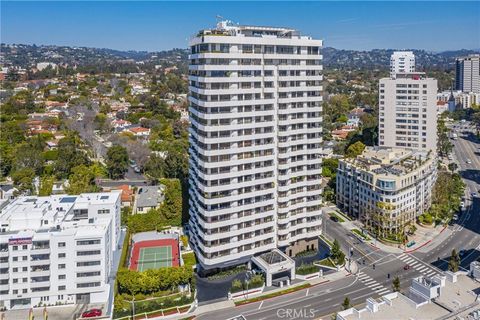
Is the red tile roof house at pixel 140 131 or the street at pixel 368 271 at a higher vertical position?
the red tile roof house at pixel 140 131

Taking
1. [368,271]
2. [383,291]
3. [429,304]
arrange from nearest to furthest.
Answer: [429,304] → [383,291] → [368,271]

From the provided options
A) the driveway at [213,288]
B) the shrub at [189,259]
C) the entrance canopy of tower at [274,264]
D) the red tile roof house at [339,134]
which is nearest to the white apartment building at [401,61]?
the red tile roof house at [339,134]

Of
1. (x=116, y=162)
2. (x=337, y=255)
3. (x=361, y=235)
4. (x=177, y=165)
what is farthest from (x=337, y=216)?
(x=116, y=162)

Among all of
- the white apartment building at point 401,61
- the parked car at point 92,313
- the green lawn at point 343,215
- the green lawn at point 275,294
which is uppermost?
the white apartment building at point 401,61

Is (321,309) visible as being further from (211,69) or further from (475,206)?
(475,206)

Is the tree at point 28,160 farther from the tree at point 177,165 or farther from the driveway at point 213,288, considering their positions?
the driveway at point 213,288

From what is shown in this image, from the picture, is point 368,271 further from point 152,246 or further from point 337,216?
point 152,246
